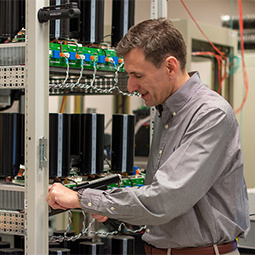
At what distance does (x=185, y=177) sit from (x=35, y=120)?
23.9 inches

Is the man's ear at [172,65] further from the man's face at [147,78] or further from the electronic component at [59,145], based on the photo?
the electronic component at [59,145]

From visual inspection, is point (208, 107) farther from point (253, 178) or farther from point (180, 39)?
point (253, 178)

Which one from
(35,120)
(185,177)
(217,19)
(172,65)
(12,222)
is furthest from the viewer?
(217,19)

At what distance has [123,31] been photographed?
7.17ft

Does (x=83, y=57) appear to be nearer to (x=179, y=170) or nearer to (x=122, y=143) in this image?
(x=122, y=143)

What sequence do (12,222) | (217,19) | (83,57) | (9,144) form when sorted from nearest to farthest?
(12,222) → (9,144) → (83,57) → (217,19)

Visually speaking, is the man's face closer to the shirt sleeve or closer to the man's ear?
the man's ear

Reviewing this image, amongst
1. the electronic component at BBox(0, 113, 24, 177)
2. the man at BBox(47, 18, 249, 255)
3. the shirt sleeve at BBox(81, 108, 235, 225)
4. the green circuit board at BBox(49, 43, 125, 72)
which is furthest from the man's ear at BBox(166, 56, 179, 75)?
the electronic component at BBox(0, 113, 24, 177)

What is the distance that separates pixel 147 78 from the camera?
1.43 m

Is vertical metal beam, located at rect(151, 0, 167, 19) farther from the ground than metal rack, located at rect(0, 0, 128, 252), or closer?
farther from the ground

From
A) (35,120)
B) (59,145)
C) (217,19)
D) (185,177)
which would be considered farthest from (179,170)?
(217,19)

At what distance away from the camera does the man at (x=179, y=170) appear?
51.4 inches

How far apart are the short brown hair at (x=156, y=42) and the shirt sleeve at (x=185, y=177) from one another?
8.5 inches

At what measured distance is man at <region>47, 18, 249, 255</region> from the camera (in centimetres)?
130
